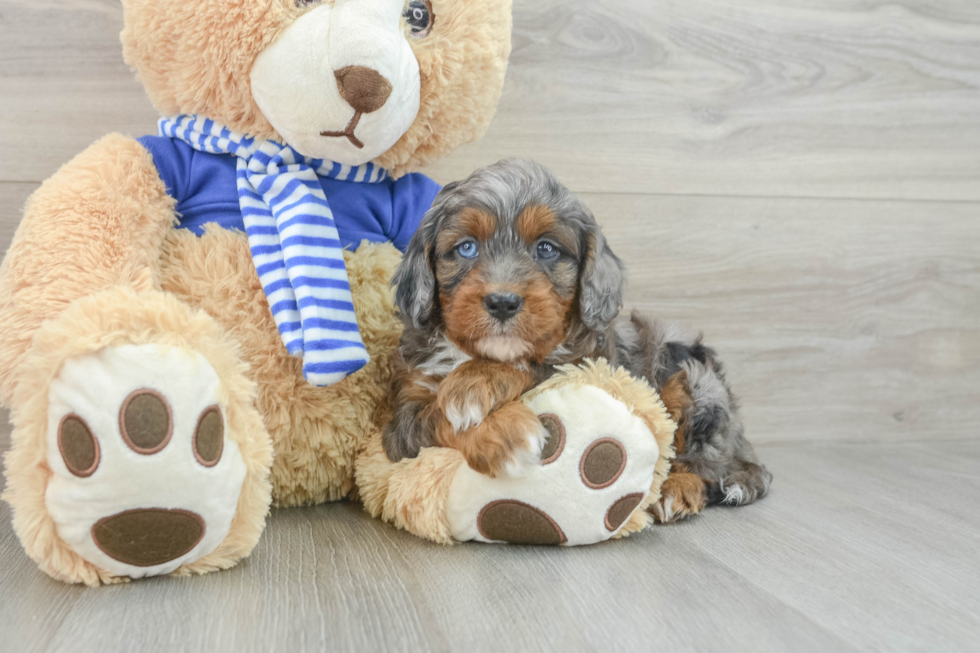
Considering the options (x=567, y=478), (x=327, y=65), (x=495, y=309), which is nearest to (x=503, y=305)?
(x=495, y=309)

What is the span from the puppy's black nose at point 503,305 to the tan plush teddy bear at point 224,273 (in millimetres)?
345

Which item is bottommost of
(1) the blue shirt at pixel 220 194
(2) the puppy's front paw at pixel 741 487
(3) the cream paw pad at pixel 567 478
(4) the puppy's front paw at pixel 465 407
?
(2) the puppy's front paw at pixel 741 487

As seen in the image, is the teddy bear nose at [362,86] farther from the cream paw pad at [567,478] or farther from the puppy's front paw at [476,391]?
the cream paw pad at [567,478]

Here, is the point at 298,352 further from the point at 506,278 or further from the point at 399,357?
the point at 506,278

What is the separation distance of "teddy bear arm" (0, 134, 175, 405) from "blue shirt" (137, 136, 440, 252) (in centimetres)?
4

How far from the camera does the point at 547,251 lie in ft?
5.56

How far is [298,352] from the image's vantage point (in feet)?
5.44

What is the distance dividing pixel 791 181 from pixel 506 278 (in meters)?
1.66

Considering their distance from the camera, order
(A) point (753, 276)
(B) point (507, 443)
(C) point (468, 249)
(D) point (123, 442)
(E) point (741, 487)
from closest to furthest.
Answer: (D) point (123, 442) < (B) point (507, 443) < (C) point (468, 249) < (E) point (741, 487) < (A) point (753, 276)

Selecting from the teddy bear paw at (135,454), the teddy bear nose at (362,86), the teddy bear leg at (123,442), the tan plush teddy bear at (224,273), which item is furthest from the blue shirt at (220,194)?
the teddy bear paw at (135,454)

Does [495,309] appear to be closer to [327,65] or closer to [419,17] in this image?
[327,65]

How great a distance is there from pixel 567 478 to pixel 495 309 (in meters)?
0.37

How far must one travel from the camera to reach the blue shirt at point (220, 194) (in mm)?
1833

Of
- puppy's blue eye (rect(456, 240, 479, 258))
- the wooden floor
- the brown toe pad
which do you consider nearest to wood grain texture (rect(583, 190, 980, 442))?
the wooden floor
